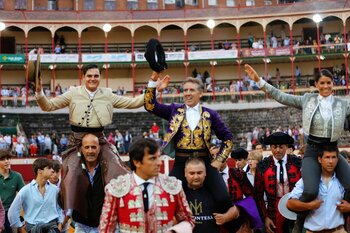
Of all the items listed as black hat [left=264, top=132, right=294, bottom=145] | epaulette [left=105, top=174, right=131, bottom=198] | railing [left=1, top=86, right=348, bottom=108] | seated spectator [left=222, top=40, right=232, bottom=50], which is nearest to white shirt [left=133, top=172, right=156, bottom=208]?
epaulette [left=105, top=174, right=131, bottom=198]

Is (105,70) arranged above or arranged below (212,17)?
below

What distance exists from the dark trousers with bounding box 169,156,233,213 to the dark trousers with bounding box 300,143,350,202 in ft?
2.73

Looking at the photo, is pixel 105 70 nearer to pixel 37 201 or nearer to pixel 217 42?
pixel 217 42

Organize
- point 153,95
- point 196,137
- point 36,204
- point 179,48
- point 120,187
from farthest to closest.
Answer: point 179,48 < point 36,204 < point 153,95 < point 196,137 < point 120,187

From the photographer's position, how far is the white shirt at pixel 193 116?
7427 millimetres

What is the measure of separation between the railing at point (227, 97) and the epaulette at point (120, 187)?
108ft

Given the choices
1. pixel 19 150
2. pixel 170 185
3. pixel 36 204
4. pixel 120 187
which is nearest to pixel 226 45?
pixel 19 150

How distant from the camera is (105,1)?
47062 millimetres

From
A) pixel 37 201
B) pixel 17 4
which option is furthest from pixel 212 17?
pixel 37 201

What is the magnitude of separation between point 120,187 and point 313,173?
94.4 inches

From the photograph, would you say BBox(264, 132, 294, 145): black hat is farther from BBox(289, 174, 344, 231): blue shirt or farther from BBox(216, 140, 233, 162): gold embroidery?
BBox(289, 174, 344, 231): blue shirt

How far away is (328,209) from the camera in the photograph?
22.4 feet

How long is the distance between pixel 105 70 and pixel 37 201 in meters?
35.5

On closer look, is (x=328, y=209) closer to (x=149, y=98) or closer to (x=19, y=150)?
(x=149, y=98)
